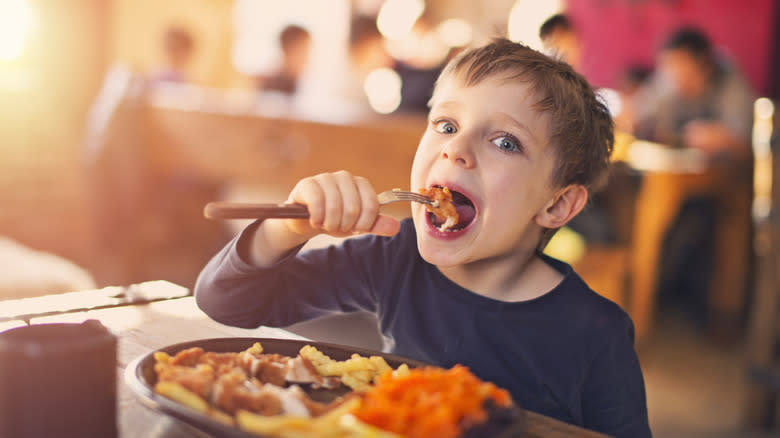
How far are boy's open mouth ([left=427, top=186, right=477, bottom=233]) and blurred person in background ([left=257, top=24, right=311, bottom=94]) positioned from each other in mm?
3805

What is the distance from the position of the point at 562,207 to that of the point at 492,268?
0.15m

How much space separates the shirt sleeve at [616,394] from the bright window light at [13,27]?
419 centimetres

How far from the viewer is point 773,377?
2.60 meters

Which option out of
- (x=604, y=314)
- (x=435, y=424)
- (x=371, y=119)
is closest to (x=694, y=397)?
(x=371, y=119)

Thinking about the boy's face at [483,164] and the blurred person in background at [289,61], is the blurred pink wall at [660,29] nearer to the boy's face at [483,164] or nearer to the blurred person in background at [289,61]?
the blurred person in background at [289,61]

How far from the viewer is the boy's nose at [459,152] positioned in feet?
2.95

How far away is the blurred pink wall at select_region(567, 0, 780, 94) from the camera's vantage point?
16.5 feet

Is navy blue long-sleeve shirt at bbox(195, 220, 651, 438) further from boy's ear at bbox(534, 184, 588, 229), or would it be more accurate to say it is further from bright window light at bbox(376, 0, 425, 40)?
bright window light at bbox(376, 0, 425, 40)

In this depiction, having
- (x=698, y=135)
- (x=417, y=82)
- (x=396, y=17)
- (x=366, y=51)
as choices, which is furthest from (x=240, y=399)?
(x=396, y=17)

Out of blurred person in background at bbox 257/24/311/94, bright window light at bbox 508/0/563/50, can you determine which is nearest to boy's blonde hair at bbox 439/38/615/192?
blurred person in background at bbox 257/24/311/94

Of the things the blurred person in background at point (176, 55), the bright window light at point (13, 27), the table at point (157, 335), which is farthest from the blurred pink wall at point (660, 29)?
the table at point (157, 335)

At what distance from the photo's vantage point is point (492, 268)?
1.04 meters

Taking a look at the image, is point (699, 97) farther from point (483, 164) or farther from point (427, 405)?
point (427, 405)

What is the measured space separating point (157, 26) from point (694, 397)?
562 cm
